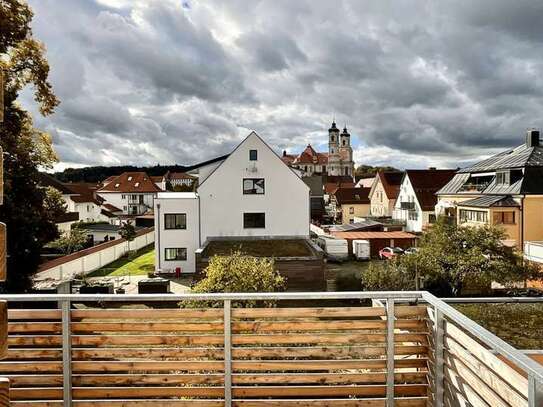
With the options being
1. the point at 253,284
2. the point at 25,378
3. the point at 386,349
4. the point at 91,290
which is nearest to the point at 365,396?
the point at 386,349

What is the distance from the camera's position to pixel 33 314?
358cm

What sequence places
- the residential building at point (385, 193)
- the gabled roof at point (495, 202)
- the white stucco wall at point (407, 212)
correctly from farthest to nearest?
the residential building at point (385, 193)
the white stucco wall at point (407, 212)
the gabled roof at point (495, 202)

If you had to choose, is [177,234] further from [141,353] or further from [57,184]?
[57,184]

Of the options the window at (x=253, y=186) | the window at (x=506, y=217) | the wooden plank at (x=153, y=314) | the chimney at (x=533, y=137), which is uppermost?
the chimney at (x=533, y=137)

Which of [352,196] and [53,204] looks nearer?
[53,204]

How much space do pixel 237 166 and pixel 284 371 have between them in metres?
20.8

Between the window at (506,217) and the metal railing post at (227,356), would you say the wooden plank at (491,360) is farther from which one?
the window at (506,217)

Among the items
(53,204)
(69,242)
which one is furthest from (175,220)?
(53,204)

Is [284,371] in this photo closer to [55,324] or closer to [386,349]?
[386,349]

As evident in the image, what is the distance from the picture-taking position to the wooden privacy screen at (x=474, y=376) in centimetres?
247

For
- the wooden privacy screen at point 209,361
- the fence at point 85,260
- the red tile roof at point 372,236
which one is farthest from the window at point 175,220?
the wooden privacy screen at point 209,361

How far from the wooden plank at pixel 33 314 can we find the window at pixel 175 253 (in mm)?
20639

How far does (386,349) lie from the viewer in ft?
11.7

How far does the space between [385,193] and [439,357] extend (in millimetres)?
47459
